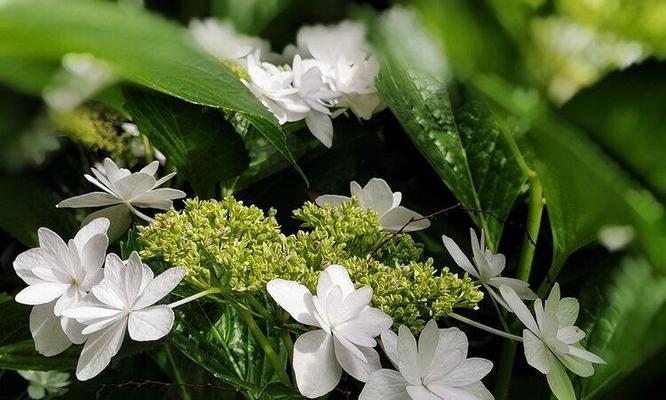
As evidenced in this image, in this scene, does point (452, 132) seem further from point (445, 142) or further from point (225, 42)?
point (225, 42)

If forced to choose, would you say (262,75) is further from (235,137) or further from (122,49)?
(122,49)

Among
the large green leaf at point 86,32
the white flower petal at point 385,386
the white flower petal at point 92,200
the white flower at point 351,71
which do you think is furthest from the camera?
the white flower at point 351,71

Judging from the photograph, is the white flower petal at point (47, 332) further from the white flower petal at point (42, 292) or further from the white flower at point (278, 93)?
the white flower at point (278, 93)

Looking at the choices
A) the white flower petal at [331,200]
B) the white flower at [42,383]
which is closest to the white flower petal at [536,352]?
the white flower petal at [331,200]

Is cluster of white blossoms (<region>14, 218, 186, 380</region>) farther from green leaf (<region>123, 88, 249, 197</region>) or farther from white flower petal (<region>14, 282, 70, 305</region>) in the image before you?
green leaf (<region>123, 88, 249, 197</region>)

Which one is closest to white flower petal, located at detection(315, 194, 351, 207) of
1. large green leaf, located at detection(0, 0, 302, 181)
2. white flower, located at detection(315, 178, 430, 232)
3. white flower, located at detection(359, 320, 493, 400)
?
white flower, located at detection(315, 178, 430, 232)

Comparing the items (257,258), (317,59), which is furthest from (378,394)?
(317,59)
